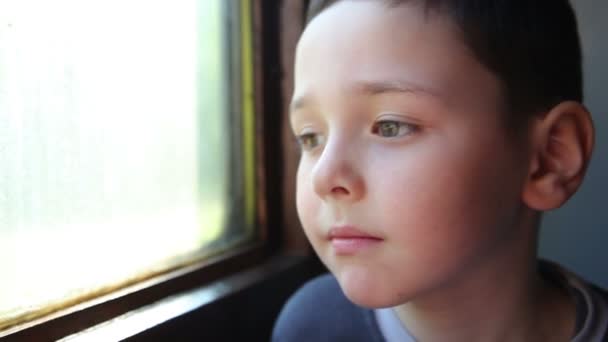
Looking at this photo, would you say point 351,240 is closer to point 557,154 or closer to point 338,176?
point 338,176

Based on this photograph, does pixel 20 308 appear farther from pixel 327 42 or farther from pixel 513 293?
pixel 513 293

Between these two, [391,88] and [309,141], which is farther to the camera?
[309,141]

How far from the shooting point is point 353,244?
0.55m

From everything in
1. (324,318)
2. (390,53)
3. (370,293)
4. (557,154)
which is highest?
(390,53)

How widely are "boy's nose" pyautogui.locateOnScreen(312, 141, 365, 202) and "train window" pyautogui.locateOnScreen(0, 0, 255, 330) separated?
23 centimetres

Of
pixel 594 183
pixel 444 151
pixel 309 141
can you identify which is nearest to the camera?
pixel 444 151

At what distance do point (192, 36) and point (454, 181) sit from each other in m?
0.39

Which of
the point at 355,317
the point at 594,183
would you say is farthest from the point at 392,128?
the point at 594,183

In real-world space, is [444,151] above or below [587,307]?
above

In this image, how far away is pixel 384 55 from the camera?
21.3 inches

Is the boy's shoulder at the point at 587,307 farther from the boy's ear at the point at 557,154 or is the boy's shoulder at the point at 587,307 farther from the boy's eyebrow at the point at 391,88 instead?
the boy's eyebrow at the point at 391,88

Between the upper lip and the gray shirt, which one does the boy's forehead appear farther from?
the gray shirt

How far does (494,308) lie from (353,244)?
0.61 ft

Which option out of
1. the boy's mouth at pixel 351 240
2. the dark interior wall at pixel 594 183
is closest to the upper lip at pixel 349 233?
the boy's mouth at pixel 351 240
